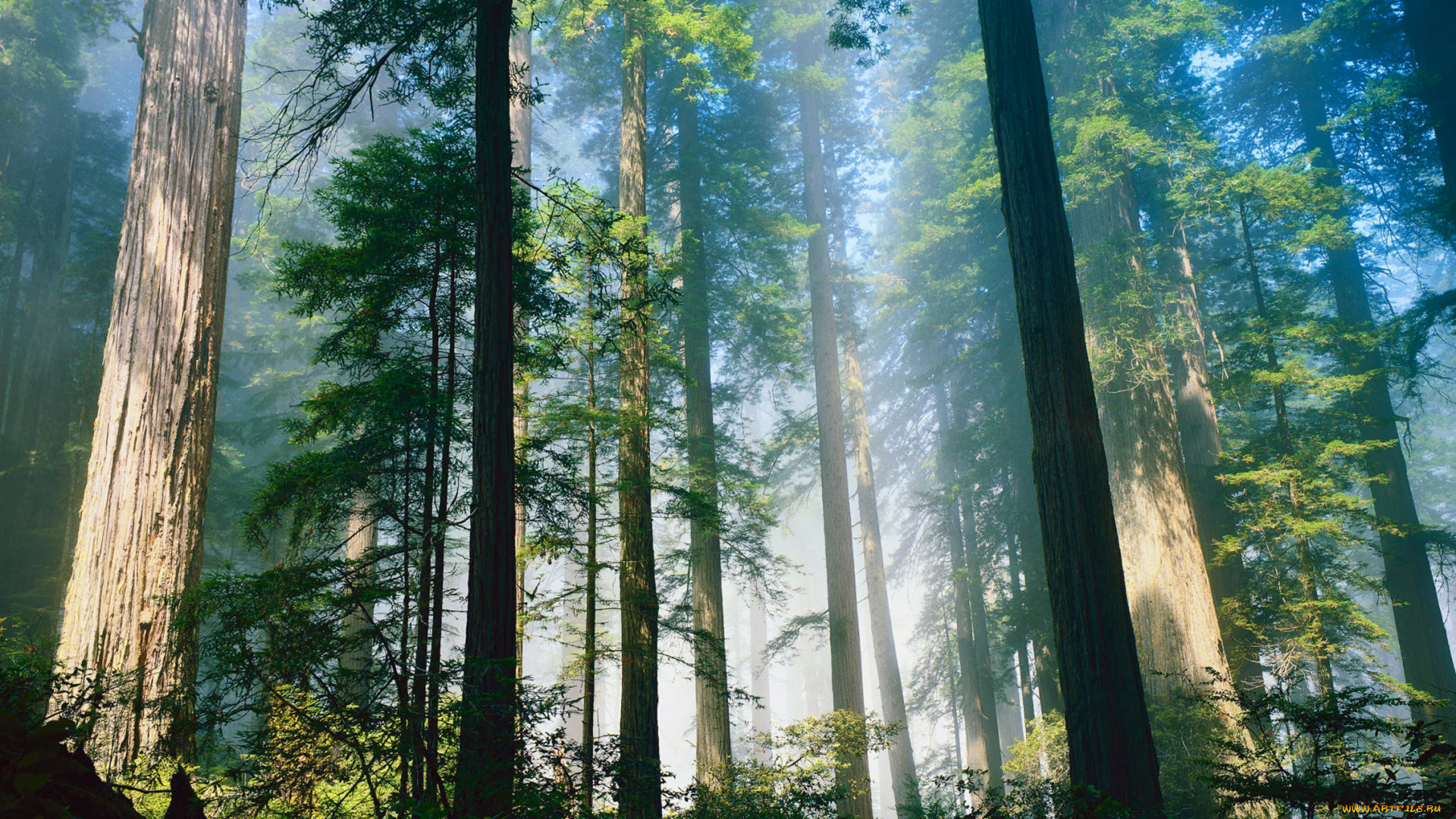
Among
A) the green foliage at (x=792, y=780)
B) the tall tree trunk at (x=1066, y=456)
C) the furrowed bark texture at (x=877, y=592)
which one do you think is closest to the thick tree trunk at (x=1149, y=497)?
the green foliage at (x=792, y=780)

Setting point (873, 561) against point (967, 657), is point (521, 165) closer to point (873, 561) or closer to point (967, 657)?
point (873, 561)

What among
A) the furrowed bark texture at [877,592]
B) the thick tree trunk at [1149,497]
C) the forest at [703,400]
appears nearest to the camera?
the forest at [703,400]

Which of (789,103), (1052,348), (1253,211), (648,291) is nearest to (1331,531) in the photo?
(1253,211)

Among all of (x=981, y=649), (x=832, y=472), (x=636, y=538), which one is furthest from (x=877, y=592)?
(x=636, y=538)

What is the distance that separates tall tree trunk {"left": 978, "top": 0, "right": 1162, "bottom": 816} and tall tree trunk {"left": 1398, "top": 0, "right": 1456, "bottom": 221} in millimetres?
10389

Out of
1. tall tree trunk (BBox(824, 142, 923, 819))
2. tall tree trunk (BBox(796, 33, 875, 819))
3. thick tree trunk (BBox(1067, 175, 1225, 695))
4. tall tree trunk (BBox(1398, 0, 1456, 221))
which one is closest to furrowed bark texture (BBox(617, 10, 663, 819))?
tall tree trunk (BBox(796, 33, 875, 819))

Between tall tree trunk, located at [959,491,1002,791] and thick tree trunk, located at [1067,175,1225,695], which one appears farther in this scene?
tall tree trunk, located at [959,491,1002,791]

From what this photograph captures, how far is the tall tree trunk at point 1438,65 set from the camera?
35.0 feet

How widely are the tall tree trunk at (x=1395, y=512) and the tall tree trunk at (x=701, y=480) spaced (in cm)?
979

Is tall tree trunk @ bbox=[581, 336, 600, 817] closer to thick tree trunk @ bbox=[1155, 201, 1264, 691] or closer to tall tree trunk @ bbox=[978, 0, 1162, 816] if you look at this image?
tall tree trunk @ bbox=[978, 0, 1162, 816]

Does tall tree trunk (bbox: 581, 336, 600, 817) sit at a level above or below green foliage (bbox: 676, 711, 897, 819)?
above

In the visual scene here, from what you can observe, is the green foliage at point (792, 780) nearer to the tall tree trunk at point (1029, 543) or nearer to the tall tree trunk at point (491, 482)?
the tall tree trunk at point (491, 482)

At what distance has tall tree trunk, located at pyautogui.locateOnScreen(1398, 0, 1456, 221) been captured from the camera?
10680 millimetres

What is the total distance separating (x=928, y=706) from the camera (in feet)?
67.8
